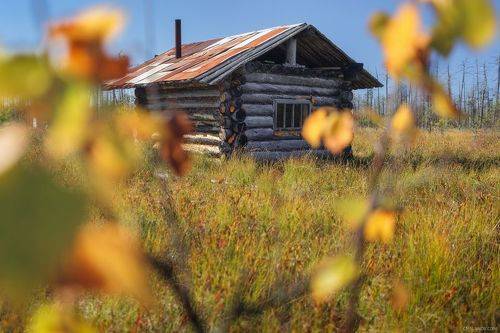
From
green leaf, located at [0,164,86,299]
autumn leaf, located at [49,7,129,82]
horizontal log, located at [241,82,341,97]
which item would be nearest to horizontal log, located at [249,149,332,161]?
horizontal log, located at [241,82,341,97]

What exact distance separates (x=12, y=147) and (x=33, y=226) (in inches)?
2.9

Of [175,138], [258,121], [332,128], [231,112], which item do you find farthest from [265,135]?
[175,138]

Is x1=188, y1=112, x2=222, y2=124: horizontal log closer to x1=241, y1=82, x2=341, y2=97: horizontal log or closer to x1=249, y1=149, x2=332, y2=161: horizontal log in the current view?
x1=241, y1=82, x2=341, y2=97: horizontal log

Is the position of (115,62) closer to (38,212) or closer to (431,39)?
(38,212)

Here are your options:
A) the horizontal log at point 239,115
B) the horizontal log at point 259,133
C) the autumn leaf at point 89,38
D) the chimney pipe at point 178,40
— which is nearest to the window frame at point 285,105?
the horizontal log at point 259,133

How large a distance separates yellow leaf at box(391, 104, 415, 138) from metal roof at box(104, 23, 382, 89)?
7854mm

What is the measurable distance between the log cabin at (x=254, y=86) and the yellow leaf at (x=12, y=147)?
8.46 m

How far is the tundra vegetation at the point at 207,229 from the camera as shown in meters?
0.40

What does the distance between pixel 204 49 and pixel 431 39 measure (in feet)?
39.2

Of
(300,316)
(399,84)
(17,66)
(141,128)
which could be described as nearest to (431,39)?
(399,84)

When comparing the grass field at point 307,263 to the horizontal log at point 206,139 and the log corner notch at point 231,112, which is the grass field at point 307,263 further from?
the horizontal log at point 206,139

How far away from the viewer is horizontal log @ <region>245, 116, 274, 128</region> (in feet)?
33.7

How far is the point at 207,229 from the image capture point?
366 cm

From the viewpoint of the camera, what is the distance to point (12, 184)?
1.24 feet
